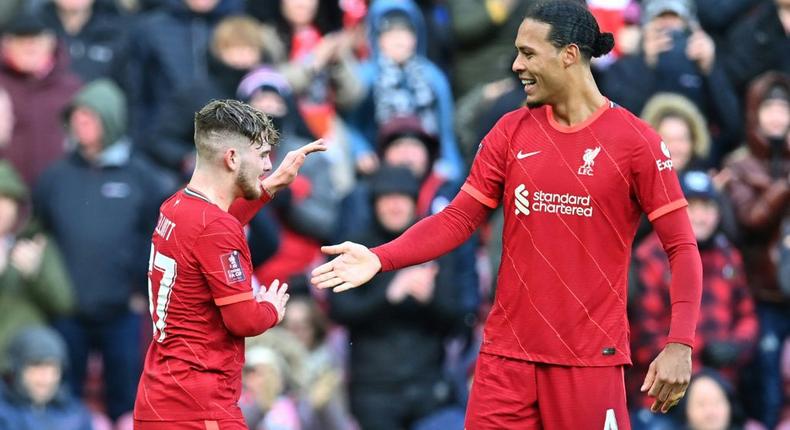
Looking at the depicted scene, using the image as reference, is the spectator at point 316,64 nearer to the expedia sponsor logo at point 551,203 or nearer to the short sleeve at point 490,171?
the short sleeve at point 490,171

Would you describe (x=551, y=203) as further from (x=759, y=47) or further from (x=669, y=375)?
(x=759, y=47)

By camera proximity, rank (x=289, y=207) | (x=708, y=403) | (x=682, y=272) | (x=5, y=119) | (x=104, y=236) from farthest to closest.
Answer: (x=5, y=119) < (x=289, y=207) < (x=104, y=236) < (x=708, y=403) < (x=682, y=272)

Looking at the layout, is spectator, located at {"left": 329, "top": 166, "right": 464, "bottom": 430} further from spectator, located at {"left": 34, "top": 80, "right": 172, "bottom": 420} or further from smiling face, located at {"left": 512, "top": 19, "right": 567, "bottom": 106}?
smiling face, located at {"left": 512, "top": 19, "right": 567, "bottom": 106}

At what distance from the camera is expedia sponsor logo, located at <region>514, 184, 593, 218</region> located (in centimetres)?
697

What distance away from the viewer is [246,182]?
709 cm

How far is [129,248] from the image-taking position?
1122 centimetres

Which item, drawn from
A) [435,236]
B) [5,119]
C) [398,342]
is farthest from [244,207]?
[5,119]

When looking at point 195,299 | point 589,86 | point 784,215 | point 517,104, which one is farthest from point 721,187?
point 195,299

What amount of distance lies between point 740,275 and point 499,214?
165 cm

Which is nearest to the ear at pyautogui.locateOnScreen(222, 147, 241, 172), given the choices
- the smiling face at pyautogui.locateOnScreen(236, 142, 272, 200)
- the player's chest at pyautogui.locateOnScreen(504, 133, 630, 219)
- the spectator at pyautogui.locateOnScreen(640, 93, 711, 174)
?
the smiling face at pyautogui.locateOnScreen(236, 142, 272, 200)

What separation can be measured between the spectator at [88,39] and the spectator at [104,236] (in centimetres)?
120

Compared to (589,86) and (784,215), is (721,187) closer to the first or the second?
(784,215)

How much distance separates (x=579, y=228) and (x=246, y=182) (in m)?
1.44

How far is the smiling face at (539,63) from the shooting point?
6980 millimetres
